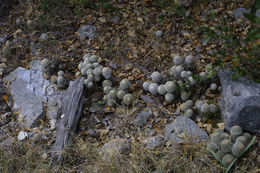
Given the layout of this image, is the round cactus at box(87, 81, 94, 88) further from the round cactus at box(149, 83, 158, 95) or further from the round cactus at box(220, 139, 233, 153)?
the round cactus at box(220, 139, 233, 153)

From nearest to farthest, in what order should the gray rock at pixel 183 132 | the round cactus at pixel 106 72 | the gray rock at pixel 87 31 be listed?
the gray rock at pixel 183 132, the round cactus at pixel 106 72, the gray rock at pixel 87 31

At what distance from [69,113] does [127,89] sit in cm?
94

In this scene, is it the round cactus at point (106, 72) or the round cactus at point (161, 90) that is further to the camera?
the round cactus at point (106, 72)

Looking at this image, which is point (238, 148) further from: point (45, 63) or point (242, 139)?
point (45, 63)

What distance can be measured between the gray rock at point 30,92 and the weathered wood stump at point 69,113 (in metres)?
0.34

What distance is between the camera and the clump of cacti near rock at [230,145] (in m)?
2.69

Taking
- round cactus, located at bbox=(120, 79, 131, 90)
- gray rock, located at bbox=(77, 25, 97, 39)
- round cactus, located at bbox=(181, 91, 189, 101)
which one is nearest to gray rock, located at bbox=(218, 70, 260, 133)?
round cactus, located at bbox=(181, 91, 189, 101)

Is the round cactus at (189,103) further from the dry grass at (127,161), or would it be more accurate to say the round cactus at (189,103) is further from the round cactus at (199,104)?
the dry grass at (127,161)

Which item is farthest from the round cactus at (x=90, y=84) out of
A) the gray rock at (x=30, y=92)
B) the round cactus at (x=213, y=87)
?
the round cactus at (x=213, y=87)

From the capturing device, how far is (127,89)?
3.97m

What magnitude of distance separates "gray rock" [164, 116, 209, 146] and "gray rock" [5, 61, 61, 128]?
1.81 meters

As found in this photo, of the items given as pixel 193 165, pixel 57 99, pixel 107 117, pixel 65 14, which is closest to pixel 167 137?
pixel 193 165

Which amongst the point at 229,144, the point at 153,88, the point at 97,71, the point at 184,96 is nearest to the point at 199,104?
the point at 184,96

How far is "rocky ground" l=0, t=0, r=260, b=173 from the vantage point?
303cm
